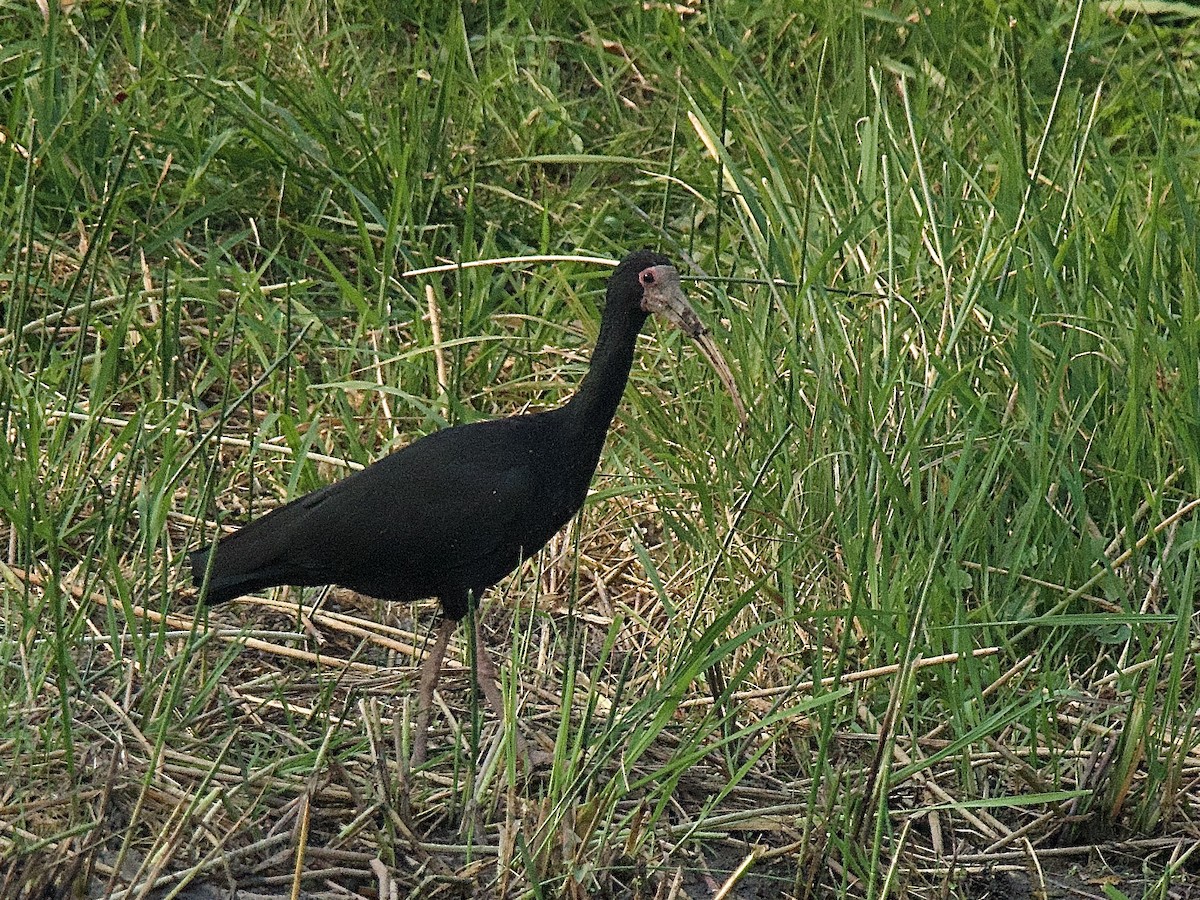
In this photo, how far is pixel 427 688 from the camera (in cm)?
344

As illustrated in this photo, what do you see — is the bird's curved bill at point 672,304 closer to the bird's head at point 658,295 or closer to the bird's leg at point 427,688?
the bird's head at point 658,295

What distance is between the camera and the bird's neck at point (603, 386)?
140 inches

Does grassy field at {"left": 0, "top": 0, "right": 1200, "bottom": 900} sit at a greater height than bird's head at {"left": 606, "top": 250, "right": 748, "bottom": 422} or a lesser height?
lesser

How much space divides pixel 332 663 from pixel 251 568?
35 centimetres

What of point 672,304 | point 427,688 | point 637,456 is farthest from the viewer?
point 637,456

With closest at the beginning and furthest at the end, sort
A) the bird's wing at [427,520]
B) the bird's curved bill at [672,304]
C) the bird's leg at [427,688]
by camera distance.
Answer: the bird's leg at [427,688] → the bird's wing at [427,520] → the bird's curved bill at [672,304]

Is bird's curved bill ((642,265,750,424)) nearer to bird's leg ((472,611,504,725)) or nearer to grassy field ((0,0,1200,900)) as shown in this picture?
grassy field ((0,0,1200,900))

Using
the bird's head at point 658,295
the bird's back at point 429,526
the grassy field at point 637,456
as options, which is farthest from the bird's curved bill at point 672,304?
the bird's back at point 429,526

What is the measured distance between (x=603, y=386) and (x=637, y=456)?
1.80ft

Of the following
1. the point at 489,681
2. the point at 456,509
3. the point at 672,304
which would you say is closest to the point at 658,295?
the point at 672,304

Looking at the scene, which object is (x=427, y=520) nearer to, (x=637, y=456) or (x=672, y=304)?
(x=672, y=304)

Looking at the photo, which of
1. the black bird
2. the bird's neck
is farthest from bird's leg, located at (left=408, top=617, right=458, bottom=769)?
the bird's neck

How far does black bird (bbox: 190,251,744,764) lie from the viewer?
3.45 meters

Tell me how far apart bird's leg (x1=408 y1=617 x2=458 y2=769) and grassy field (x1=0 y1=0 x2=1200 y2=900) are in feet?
0.20
